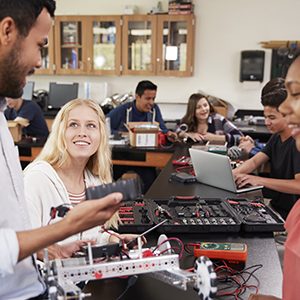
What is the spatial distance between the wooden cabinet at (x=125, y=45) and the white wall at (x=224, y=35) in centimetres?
24

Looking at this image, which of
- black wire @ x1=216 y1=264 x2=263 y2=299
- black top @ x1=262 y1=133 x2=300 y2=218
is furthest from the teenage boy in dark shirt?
black wire @ x1=216 y1=264 x2=263 y2=299

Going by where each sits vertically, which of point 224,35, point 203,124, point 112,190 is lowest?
point 203,124

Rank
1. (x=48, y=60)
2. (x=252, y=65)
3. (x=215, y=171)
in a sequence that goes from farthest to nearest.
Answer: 1. (x=48, y=60)
2. (x=252, y=65)
3. (x=215, y=171)

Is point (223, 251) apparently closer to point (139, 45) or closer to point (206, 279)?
point (206, 279)

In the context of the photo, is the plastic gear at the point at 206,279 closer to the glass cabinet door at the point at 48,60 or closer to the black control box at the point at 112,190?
the black control box at the point at 112,190

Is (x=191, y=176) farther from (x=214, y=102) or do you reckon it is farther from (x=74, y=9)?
(x=74, y=9)

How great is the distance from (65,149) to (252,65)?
452 centimetres

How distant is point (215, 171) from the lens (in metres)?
2.42

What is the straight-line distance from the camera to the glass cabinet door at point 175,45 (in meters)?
5.75

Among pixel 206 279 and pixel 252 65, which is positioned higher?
pixel 252 65

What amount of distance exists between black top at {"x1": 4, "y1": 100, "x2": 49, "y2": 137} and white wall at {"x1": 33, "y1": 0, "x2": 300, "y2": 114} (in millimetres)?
2339

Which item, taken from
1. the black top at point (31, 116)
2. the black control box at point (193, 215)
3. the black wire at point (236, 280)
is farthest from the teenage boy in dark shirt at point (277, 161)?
the black top at point (31, 116)

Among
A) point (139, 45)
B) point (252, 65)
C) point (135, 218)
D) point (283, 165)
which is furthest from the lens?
point (139, 45)

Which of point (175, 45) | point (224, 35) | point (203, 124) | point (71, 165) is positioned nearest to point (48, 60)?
point (175, 45)
